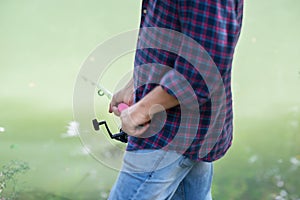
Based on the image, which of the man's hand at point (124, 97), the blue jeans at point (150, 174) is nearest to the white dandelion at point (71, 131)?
the man's hand at point (124, 97)

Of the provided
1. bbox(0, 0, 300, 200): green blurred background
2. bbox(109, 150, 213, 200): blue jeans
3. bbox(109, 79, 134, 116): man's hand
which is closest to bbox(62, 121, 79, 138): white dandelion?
bbox(0, 0, 300, 200): green blurred background

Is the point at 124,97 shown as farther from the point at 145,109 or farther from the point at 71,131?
the point at 71,131

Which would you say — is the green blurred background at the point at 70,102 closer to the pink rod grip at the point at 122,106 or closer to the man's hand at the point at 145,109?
the pink rod grip at the point at 122,106

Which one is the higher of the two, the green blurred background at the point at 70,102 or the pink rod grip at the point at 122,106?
the pink rod grip at the point at 122,106

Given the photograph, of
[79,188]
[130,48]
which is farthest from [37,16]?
[79,188]

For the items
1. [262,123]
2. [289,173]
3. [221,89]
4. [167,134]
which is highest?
[221,89]

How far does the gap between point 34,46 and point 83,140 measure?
43cm

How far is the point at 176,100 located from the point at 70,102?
1046mm

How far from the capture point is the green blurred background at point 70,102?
1.94m

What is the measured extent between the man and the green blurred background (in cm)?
79

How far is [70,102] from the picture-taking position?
2.01 meters

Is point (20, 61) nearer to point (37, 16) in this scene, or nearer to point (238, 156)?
point (37, 16)

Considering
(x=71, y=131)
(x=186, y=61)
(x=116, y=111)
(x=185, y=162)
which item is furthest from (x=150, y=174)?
(x=71, y=131)

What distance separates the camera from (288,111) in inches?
87.4
